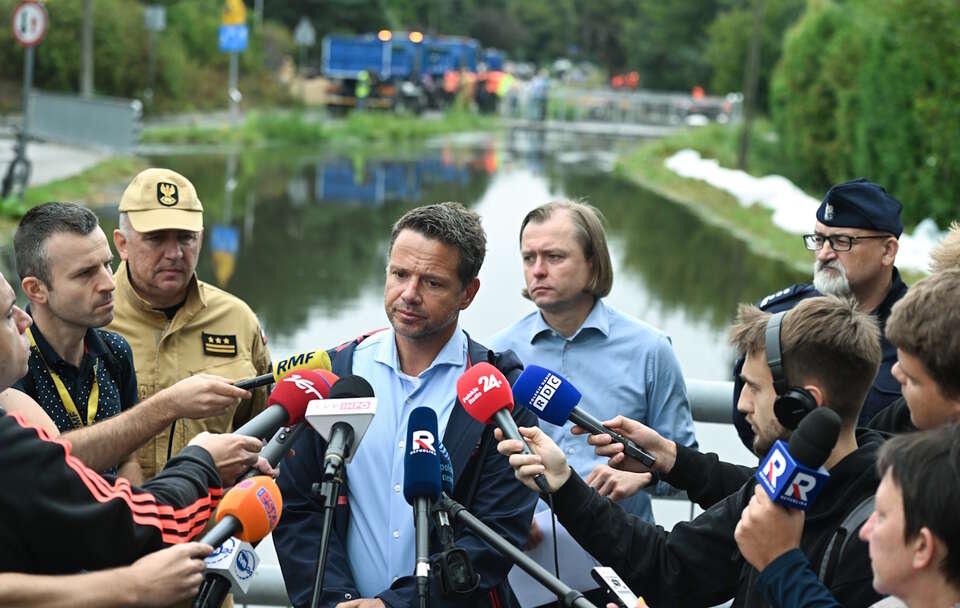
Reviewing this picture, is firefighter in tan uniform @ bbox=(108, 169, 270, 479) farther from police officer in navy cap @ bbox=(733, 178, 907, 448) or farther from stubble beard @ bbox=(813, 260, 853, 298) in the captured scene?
stubble beard @ bbox=(813, 260, 853, 298)

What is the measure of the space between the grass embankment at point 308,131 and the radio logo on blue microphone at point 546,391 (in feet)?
108

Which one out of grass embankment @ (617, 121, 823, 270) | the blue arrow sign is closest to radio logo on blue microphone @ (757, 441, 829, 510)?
grass embankment @ (617, 121, 823, 270)

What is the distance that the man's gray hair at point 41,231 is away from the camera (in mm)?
4293

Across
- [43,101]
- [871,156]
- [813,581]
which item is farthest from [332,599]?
[43,101]

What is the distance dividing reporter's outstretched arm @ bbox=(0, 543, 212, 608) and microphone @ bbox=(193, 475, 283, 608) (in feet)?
0.10

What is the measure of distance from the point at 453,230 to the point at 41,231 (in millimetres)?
1392

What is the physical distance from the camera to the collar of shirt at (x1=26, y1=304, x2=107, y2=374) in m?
4.18

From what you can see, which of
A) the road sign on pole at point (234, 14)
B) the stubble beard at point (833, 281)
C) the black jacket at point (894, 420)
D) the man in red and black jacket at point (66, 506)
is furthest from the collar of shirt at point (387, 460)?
the road sign on pole at point (234, 14)

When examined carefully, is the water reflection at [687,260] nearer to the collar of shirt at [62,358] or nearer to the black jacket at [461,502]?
the collar of shirt at [62,358]

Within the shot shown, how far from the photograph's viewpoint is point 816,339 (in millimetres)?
3246

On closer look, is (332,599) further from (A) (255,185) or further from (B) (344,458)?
(A) (255,185)

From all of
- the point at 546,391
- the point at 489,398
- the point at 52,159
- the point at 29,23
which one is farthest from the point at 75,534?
the point at 52,159

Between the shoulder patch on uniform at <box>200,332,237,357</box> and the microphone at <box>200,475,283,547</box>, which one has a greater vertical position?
the microphone at <box>200,475,283,547</box>

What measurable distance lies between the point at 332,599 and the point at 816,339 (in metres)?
1.60
